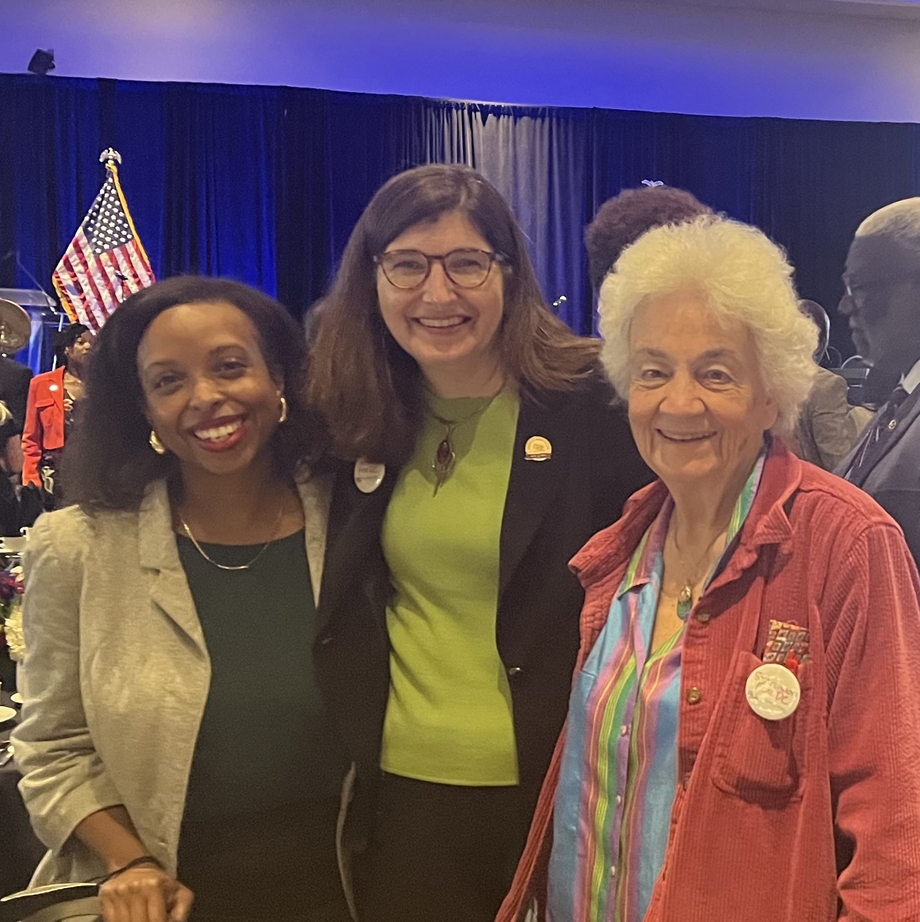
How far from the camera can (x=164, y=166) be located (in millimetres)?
5316

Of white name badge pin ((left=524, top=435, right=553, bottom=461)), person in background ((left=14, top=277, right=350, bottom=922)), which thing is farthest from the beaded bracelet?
white name badge pin ((left=524, top=435, right=553, bottom=461))

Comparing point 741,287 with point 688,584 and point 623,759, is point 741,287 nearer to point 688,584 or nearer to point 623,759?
point 688,584

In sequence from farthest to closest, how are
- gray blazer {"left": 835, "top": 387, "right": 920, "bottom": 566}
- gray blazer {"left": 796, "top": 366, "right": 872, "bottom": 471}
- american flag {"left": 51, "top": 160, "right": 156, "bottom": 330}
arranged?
american flag {"left": 51, "top": 160, "right": 156, "bottom": 330}, gray blazer {"left": 796, "top": 366, "right": 872, "bottom": 471}, gray blazer {"left": 835, "top": 387, "right": 920, "bottom": 566}

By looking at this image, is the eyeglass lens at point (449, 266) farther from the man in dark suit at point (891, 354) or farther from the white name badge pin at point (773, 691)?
the white name badge pin at point (773, 691)

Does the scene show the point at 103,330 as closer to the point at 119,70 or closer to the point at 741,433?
the point at 741,433

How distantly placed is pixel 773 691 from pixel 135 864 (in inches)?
38.6

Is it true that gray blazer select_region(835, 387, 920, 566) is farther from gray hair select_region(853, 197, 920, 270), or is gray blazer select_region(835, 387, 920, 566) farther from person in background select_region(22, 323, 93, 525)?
person in background select_region(22, 323, 93, 525)

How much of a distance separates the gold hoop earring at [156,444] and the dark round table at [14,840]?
2.45 ft

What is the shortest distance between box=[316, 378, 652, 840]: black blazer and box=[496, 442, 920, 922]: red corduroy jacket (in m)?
0.35

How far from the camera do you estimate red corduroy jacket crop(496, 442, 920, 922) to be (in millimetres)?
956

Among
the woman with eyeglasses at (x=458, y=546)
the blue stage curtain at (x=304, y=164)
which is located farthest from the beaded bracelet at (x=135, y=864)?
the blue stage curtain at (x=304, y=164)

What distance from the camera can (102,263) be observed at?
16.1 feet

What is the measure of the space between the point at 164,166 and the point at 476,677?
4699mm

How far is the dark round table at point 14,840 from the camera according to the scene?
1786mm
